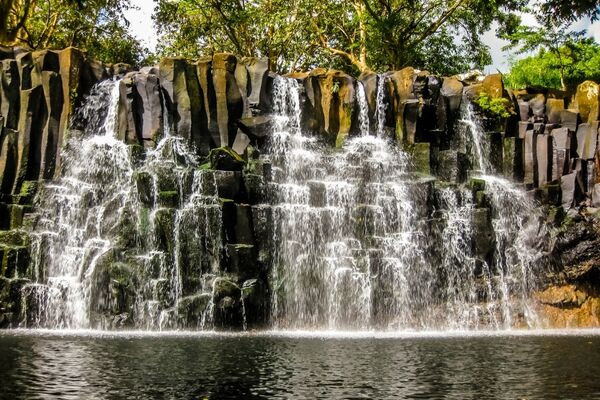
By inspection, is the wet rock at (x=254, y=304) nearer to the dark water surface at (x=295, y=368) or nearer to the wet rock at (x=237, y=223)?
the wet rock at (x=237, y=223)

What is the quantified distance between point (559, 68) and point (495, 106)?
13.0 m

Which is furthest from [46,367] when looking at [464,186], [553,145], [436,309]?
[553,145]

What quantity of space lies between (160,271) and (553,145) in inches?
625

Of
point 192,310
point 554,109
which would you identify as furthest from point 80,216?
point 554,109

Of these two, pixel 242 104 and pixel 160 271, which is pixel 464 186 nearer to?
pixel 242 104

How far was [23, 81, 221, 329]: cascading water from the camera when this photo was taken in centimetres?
1831

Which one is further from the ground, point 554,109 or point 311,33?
point 311,33

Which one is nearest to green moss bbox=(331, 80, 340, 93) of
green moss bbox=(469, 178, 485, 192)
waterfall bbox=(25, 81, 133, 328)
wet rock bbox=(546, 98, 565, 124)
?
green moss bbox=(469, 178, 485, 192)

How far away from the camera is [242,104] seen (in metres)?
24.6

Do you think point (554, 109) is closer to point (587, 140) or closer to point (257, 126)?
point (587, 140)

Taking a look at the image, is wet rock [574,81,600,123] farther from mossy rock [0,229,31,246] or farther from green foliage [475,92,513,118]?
mossy rock [0,229,31,246]

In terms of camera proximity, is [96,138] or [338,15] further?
[338,15]

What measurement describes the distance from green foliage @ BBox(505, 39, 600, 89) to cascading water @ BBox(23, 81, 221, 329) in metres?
23.1

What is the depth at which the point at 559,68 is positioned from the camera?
37.0 meters
